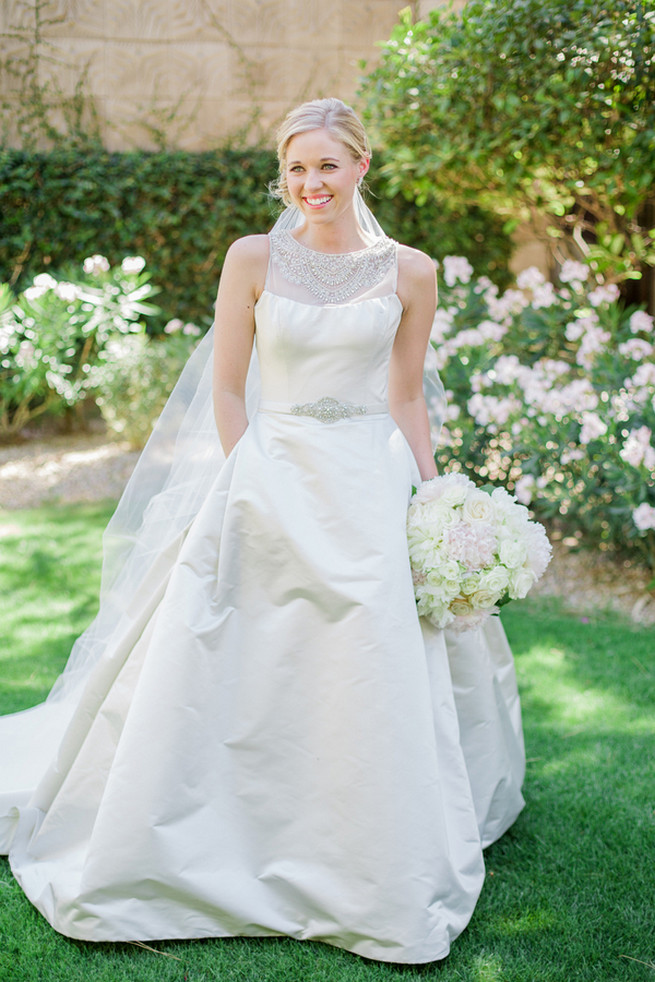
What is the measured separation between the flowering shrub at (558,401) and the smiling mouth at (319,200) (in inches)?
92.6

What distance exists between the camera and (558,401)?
460 cm

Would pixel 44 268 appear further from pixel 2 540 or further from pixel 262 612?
pixel 262 612

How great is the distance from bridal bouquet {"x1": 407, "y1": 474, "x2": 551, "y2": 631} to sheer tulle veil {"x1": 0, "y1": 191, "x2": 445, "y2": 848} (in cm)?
66

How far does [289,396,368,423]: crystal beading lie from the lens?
245cm

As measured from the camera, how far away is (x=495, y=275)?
29.0ft

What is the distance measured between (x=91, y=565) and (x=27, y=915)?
9.61 feet

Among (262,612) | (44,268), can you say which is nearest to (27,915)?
(262,612)

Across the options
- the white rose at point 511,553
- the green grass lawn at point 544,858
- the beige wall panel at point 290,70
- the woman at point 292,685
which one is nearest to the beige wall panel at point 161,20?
the beige wall panel at point 290,70

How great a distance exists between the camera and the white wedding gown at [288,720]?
86.3 inches

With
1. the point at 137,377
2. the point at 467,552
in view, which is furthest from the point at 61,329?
the point at 467,552

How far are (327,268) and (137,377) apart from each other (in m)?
4.87

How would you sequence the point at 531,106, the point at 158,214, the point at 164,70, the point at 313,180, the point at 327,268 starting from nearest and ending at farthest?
the point at 313,180
the point at 327,268
the point at 531,106
the point at 158,214
the point at 164,70

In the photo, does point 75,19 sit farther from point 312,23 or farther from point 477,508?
point 477,508

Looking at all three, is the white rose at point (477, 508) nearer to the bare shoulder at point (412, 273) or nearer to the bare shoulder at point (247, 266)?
the bare shoulder at point (412, 273)
